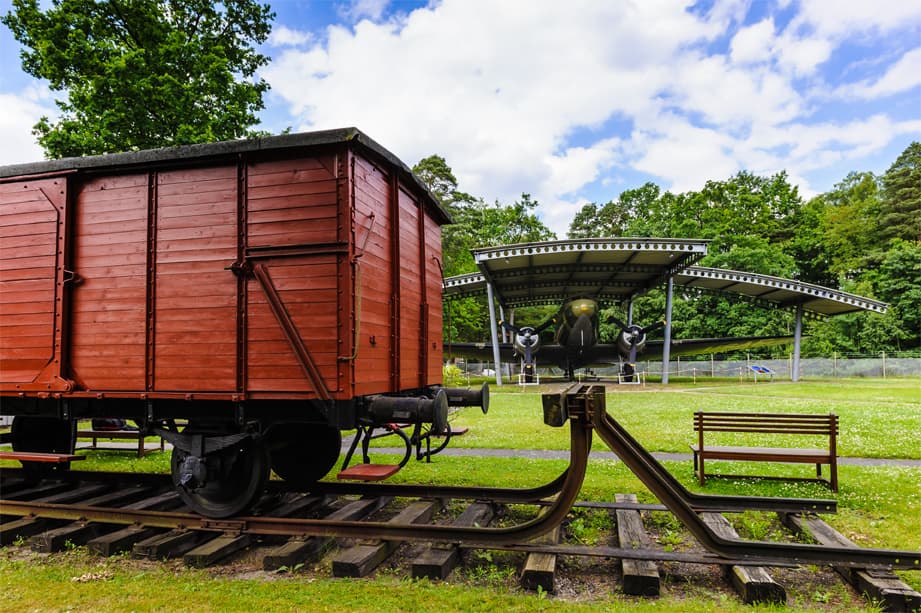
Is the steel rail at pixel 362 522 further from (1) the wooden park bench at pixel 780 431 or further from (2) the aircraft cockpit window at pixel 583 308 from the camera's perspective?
(2) the aircraft cockpit window at pixel 583 308

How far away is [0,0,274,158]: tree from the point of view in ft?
51.8

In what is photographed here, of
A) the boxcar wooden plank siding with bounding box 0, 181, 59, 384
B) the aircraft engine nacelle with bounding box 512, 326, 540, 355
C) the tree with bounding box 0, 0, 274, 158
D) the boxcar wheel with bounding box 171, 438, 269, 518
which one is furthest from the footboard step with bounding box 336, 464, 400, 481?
the aircraft engine nacelle with bounding box 512, 326, 540, 355

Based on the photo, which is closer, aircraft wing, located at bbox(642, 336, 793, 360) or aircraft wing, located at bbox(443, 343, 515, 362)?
aircraft wing, located at bbox(642, 336, 793, 360)

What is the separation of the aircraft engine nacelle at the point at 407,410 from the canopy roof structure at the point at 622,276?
19.6m

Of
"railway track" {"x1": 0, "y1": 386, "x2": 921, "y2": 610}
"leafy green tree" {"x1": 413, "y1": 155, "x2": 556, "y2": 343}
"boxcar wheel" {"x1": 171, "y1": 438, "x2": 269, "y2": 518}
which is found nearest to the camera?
"railway track" {"x1": 0, "y1": 386, "x2": 921, "y2": 610}

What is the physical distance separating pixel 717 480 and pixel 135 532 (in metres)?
6.90

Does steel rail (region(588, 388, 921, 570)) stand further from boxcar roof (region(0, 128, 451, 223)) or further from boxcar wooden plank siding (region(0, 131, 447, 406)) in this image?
boxcar roof (region(0, 128, 451, 223))

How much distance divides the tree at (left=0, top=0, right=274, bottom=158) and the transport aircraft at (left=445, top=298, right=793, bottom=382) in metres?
14.8

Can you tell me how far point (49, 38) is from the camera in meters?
16.1

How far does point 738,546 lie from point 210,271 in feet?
16.0

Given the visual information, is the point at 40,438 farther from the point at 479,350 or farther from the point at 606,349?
the point at 606,349

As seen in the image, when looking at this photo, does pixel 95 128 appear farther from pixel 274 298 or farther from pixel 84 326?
pixel 274 298

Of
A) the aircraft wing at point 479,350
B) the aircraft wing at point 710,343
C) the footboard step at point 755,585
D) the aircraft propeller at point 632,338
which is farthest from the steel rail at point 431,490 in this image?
the aircraft wing at point 710,343

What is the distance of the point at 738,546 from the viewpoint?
3865 mm
